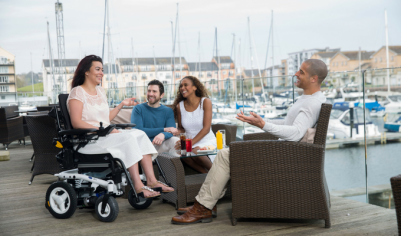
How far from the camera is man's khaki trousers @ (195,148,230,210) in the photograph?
8.37 feet

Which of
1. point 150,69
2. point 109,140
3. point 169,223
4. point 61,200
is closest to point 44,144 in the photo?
point 61,200

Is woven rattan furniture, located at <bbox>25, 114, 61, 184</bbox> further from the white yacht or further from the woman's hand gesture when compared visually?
the white yacht

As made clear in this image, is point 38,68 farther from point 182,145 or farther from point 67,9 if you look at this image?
point 182,145

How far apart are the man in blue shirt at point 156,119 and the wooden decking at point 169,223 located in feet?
1.90

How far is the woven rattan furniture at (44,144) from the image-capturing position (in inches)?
161

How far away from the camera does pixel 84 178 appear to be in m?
2.76

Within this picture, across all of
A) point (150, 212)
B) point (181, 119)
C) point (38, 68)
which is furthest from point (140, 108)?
point (38, 68)

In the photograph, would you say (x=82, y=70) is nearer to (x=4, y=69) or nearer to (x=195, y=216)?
→ (x=195, y=216)

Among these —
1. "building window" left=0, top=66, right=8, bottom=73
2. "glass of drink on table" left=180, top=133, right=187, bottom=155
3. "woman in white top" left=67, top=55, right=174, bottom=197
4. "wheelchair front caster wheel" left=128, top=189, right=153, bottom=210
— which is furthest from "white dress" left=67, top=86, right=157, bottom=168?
"building window" left=0, top=66, right=8, bottom=73

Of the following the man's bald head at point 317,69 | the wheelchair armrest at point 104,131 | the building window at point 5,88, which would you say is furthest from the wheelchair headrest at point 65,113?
the building window at point 5,88

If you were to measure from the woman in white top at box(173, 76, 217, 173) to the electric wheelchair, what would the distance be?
72 centimetres

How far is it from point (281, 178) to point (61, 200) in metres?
1.63

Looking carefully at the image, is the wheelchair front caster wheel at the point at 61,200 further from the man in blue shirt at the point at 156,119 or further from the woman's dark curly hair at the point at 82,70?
the man in blue shirt at the point at 156,119

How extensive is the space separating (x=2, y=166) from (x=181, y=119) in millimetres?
3330
